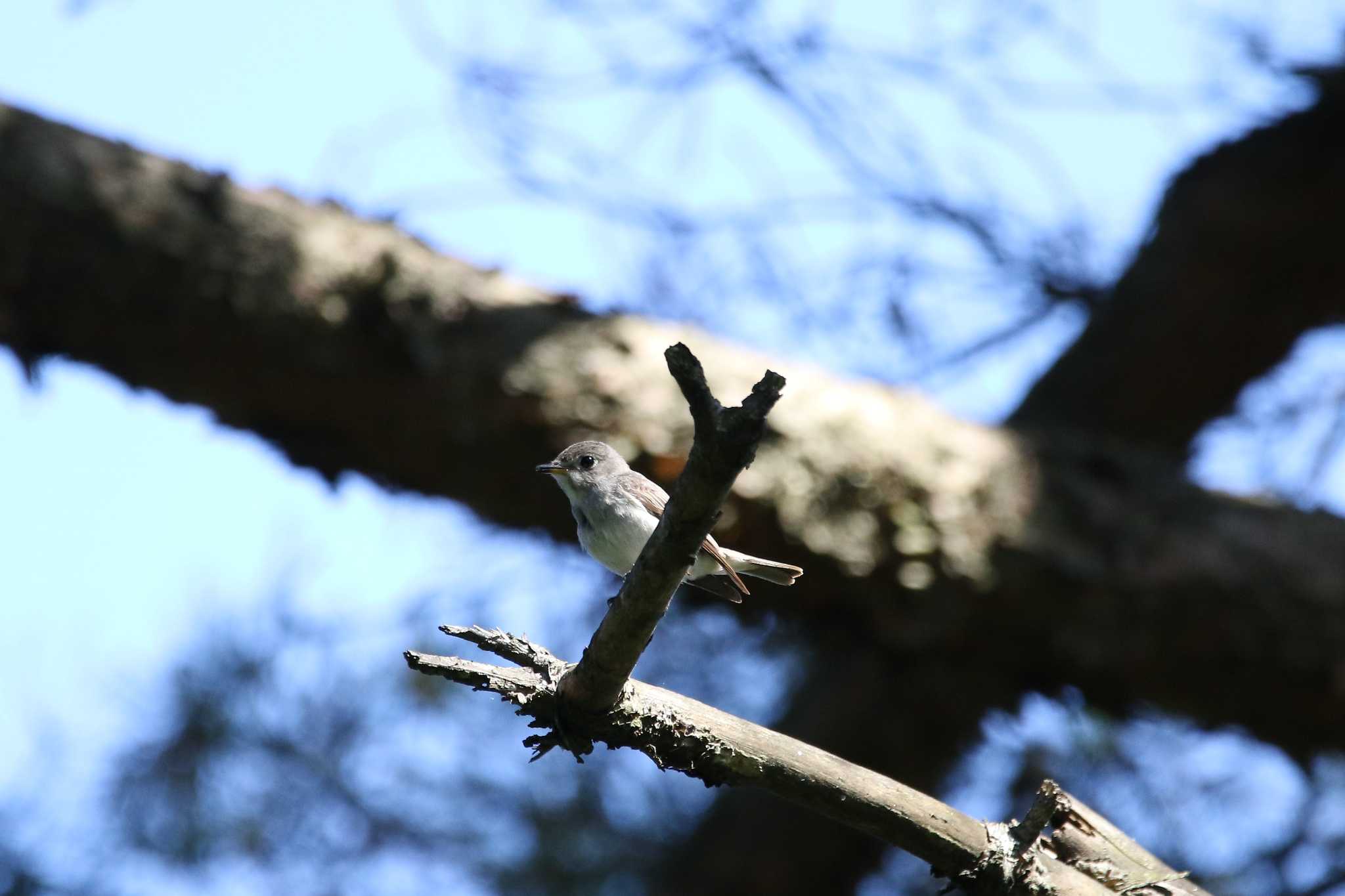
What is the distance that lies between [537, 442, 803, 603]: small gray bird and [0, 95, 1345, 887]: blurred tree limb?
1.63 m

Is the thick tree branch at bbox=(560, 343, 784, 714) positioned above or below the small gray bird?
below

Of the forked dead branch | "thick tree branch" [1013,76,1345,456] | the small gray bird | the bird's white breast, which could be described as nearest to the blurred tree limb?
"thick tree branch" [1013,76,1345,456]

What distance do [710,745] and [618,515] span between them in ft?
3.54

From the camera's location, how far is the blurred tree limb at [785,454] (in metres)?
4.98

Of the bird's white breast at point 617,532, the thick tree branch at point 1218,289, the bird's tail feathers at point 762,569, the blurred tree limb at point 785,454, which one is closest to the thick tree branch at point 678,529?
the bird's white breast at point 617,532

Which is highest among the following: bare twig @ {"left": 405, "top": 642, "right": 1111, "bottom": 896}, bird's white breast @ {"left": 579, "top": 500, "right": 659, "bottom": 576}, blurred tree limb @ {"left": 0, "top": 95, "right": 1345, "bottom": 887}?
blurred tree limb @ {"left": 0, "top": 95, "right": 1345, "bottom": 887}

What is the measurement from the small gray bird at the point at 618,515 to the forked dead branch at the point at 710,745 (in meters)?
0.79

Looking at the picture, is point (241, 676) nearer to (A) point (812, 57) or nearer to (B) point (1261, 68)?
(A) point (812, 57)

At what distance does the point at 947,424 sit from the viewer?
5883mm

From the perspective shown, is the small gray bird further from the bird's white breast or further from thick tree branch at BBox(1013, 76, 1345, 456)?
thick tree branch at BBox(1013, 76, 1345, 456)

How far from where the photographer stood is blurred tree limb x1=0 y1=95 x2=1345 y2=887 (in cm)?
498

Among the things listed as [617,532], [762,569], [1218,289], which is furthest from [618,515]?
[1218,289]

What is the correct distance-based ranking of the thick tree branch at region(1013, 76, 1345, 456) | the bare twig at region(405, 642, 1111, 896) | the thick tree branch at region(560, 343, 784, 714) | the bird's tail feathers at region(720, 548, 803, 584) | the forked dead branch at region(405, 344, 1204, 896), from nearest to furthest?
the thick tree branch at region(560, 343, 784, 714)
the forked dead branch at region(405, 344, 1204, 896)
the bare twig at region(405, 642, 1111, 896)
the bird's tail feathers at region(720, 548, 803, 584)
the thick tree branch at region(1013, 76, 1345, 456)

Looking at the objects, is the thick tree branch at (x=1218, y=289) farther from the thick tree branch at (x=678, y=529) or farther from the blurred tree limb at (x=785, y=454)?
the thick tree branch at (x=678, y=529)
